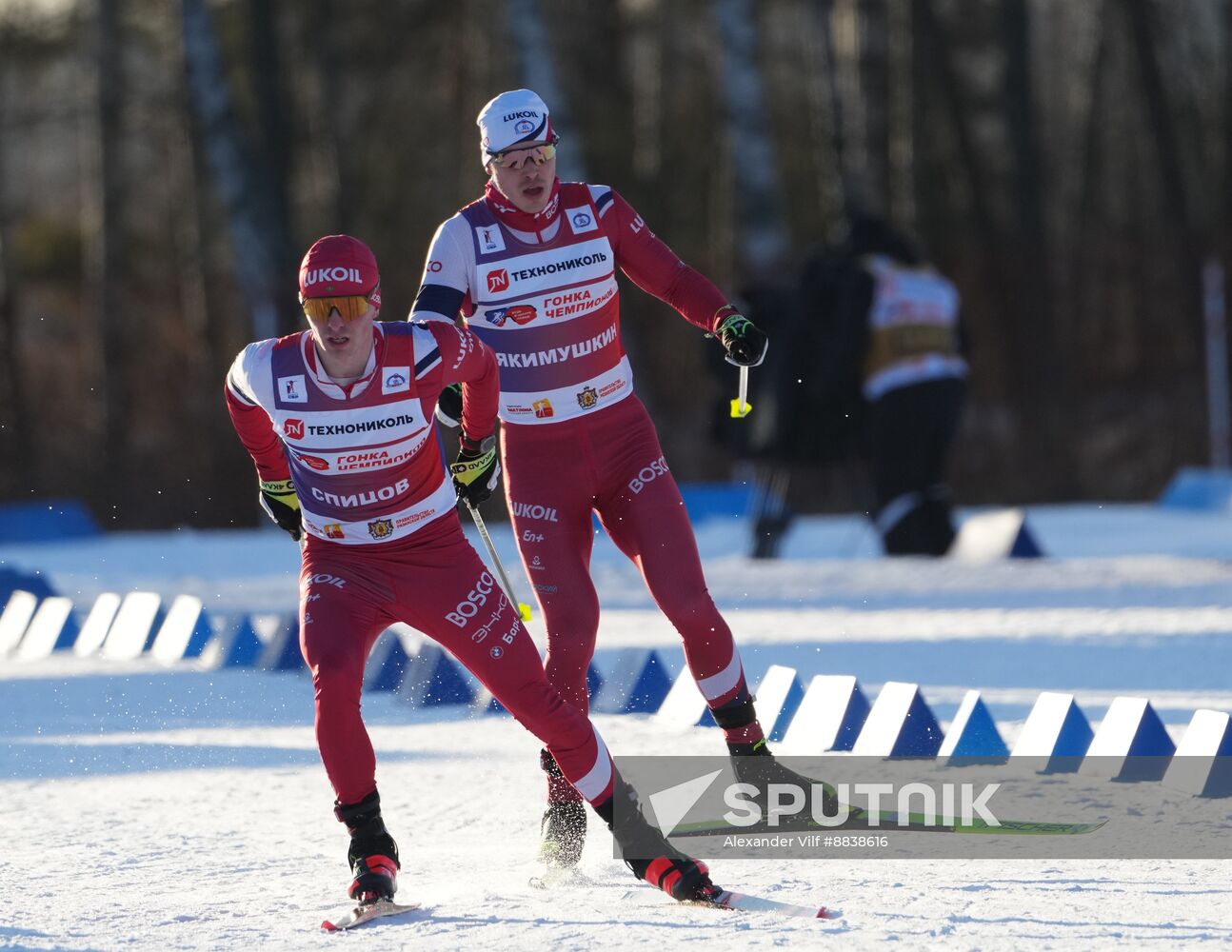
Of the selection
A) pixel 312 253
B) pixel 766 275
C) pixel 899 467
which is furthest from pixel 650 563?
pixel 766 275

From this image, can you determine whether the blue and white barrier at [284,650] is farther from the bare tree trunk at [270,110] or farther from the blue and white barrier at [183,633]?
the bare tree trunk at [270,110]

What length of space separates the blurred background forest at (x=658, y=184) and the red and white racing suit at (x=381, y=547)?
7.57m

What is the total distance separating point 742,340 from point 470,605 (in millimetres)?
1345

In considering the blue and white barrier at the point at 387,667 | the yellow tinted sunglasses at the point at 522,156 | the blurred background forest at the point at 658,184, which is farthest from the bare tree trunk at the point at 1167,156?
the yellow tinted sunglasses at the point at 522,156

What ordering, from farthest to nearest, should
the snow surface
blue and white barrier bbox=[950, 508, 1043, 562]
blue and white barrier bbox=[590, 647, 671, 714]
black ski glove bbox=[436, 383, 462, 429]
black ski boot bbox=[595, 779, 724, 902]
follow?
blue and white barrier bbox=[950, 508, 1043, 562] → blue and white barrier bbox=[590, 647, 671, 714] → black ski glove bbox=[436, 383, 462, 429] → black ski boot bbox=[595, 779, 724, 902] → the snow surface

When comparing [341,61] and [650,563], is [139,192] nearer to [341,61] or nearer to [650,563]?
[341,61]

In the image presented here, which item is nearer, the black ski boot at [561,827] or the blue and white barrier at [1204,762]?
the black ski boot at [561,827]

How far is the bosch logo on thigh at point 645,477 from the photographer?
5.88 metres

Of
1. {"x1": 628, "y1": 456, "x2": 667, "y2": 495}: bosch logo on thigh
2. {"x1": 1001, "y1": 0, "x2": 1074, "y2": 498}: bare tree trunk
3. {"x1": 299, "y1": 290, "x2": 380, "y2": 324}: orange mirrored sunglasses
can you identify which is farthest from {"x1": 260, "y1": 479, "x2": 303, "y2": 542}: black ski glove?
{"x1": 1001, "y1": 0, "x2": 1074, "y2": 498}: bare tree trunk

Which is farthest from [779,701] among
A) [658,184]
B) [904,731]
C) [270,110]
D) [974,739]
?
[658,184]

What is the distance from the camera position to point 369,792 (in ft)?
16.5

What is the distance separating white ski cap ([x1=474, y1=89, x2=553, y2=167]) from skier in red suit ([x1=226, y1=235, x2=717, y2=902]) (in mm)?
740

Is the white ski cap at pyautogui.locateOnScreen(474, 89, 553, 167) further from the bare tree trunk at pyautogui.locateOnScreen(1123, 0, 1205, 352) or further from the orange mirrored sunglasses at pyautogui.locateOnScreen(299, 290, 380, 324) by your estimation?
the bare tree trunk at pyautogui.locateOnScreen(1123, 0, 1205, 352)

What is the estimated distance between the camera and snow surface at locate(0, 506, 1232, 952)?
4695 mm
